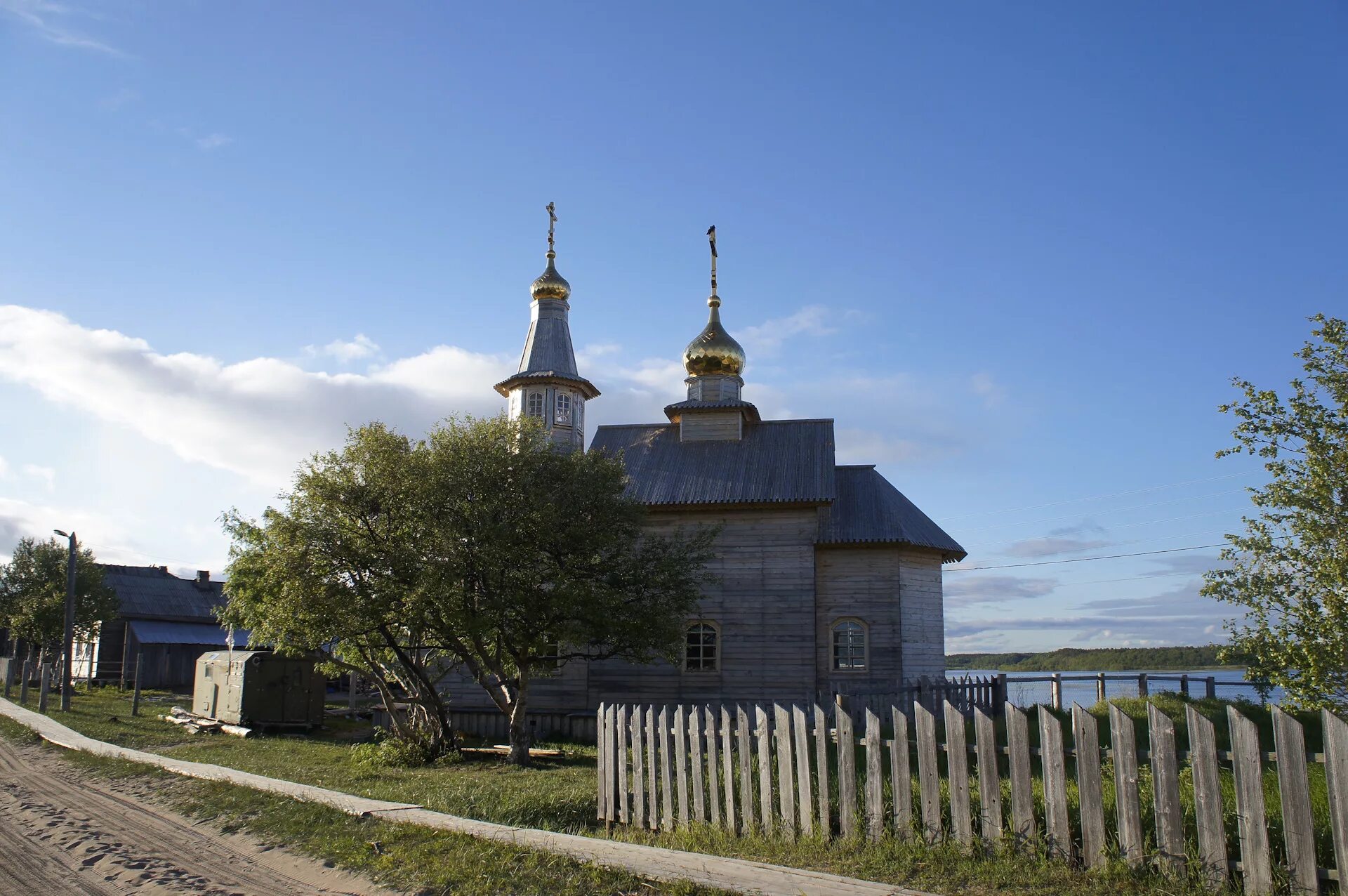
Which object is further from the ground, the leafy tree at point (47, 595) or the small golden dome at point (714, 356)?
the small golden dome at point (714, 356)

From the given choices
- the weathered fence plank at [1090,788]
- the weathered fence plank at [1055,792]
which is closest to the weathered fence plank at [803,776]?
the weathered fence plank at [1055,792]

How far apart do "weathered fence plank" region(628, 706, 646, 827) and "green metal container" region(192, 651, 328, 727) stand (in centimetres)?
1357

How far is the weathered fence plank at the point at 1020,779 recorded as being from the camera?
7156mm

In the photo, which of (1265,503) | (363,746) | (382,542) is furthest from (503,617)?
(1265,503)

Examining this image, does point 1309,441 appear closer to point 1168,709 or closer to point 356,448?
point 1168,709

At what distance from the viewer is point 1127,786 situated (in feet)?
22.2

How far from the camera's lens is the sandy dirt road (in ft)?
25.9

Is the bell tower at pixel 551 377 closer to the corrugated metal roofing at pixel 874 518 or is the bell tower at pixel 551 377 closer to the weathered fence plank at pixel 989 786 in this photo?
the corrugated metal roofing at pixel 874 518

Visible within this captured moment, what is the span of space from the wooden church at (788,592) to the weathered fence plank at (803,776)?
517 inches

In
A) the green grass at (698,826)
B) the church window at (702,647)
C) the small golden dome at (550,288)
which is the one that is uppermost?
the small golden dome at (550,288)

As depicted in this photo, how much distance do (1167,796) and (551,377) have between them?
2207cm

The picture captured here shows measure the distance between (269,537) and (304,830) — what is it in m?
8.14

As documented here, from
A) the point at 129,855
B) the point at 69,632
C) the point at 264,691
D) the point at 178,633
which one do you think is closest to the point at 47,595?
the point at 178,633

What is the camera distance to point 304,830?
9.31 m
